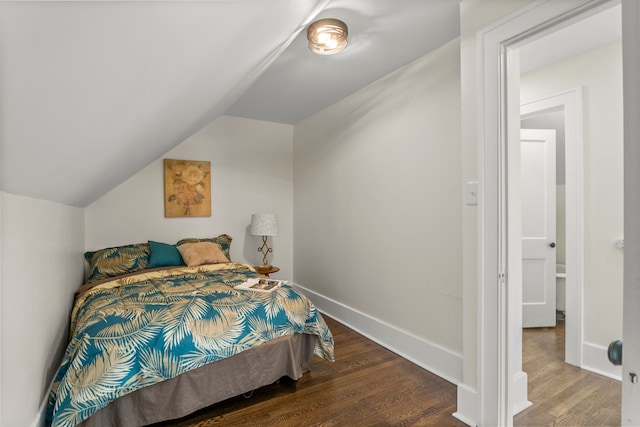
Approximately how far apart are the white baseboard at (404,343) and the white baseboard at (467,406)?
1.26 feet

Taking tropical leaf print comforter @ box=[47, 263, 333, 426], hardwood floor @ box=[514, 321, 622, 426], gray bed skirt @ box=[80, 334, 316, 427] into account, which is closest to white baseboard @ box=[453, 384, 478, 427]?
Result: hardwood floor @ box=[514, 321, 622, 426]

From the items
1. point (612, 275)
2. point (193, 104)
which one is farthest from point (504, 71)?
point (612, 275)

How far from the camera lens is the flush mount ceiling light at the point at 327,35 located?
201 centimetres

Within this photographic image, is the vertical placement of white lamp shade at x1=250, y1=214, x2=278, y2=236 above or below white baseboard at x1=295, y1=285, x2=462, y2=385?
above

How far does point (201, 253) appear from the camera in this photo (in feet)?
11.1

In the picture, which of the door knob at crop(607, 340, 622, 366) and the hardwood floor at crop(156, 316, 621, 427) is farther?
the hardwood floor at crop(156, 316, 621, 427)

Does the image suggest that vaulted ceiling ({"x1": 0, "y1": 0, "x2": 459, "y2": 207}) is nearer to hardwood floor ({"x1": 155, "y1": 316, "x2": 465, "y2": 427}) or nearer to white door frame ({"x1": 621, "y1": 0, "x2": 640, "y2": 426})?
white door frame ({"x1": 621, "y1": 0, "x2": 640, "y2": 426})

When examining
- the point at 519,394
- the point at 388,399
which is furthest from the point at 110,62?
the point at 519,394

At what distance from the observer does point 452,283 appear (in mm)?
2312

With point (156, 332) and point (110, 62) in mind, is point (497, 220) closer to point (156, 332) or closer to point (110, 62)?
point (110, 62)

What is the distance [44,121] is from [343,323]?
318cm

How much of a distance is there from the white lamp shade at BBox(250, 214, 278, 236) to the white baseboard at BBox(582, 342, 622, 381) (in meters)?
3.22

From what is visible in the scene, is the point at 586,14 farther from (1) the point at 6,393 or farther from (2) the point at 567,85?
(1) the point at 6,393

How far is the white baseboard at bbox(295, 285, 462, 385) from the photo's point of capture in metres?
2.27
